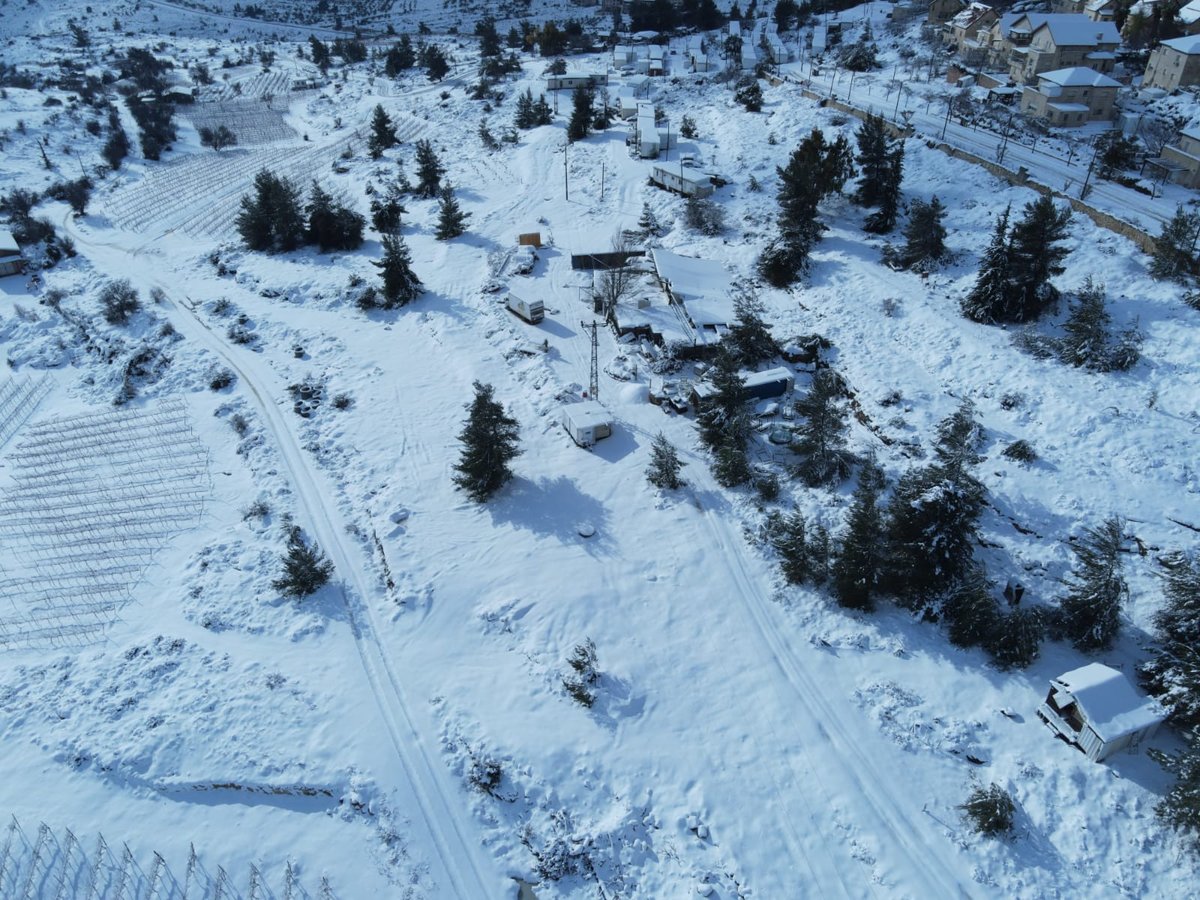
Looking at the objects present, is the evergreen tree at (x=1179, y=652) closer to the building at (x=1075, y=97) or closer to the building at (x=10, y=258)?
the building at (x=1075, y=97)

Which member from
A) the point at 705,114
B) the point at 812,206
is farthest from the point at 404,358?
the point at 705,114

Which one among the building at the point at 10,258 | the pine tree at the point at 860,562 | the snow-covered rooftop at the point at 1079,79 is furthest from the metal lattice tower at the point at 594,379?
the building at the point at 10,258

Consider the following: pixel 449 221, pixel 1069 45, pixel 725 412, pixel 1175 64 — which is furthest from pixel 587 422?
pixel 1175 64

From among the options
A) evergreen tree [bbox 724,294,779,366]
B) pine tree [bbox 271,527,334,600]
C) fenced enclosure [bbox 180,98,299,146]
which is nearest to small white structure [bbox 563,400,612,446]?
evergreen tree [bbox 724,294,779,366]

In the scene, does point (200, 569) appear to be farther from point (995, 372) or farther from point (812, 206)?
point (812, 206)

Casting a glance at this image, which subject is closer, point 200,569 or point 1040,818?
point 1040,818

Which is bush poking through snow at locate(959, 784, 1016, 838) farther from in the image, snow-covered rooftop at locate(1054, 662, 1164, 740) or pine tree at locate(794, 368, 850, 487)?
pine tree at locate(794, 368, 850, 487)
